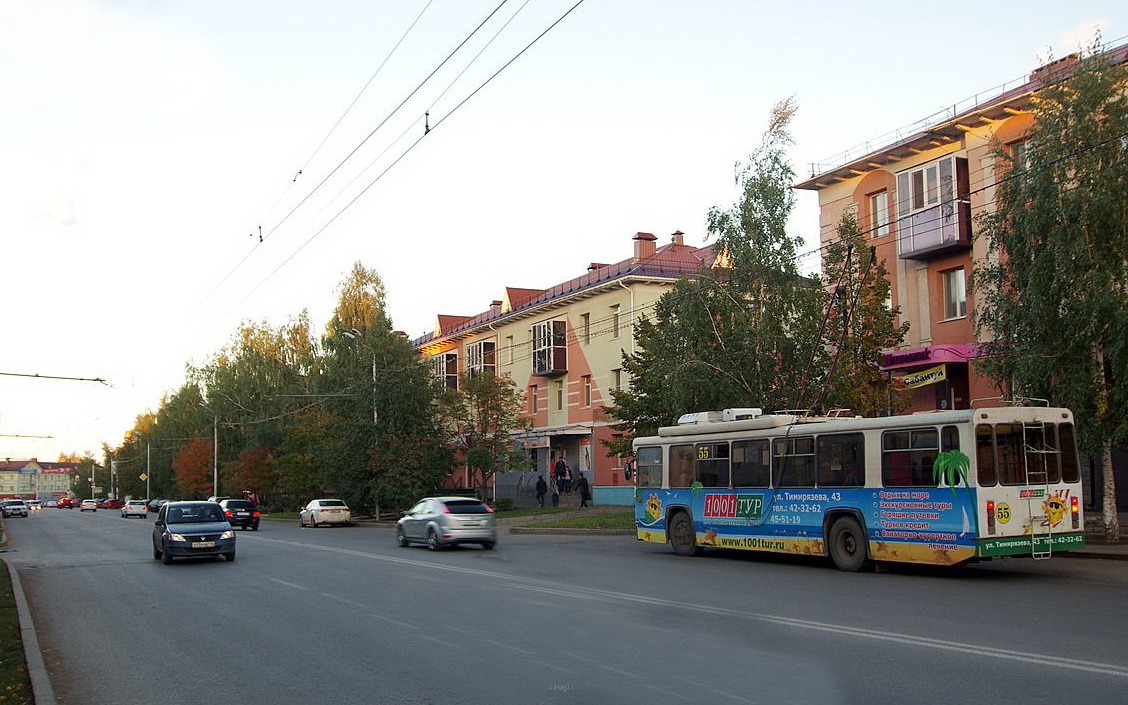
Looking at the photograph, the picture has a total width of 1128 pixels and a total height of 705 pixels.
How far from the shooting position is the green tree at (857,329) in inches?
1071

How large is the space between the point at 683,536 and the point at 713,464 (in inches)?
82.8

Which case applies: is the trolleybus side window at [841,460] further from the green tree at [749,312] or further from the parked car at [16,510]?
the parked car at [16,510]

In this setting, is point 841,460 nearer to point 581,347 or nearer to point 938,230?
point 938,230

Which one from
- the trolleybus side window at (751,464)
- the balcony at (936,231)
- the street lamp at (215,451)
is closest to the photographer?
the trolleybus side window at (751,464)

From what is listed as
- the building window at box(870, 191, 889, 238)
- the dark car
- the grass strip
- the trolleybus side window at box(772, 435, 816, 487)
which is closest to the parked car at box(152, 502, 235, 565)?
the grass strip

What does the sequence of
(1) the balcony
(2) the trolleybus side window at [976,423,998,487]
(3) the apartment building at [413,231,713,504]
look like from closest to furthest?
(2) the trolleybus side window at [976,423,998,487], (1) the balcony, (3) the apartment building at [413,231,713,504]

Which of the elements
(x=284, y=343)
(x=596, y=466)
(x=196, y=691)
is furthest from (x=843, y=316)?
(x=284, y=343)

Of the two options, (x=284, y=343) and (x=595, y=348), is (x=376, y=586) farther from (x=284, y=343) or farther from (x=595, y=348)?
(x=284, y=343)

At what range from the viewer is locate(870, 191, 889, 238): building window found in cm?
3394

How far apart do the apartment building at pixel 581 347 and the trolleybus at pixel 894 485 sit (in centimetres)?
2393

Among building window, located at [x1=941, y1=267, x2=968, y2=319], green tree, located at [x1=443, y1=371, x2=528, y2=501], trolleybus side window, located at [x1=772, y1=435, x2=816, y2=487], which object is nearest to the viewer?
trolleybus side window, located at [x1=772, y1=435, x2=816, y2=487]

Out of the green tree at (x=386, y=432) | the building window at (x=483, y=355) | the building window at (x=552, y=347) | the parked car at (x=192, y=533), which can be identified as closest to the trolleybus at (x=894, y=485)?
the parked car at (x=192, y=533)

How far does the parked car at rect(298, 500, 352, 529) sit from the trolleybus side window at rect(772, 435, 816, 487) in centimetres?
3147

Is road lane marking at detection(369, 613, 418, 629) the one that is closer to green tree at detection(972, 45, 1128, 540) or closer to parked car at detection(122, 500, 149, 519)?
green tree at detection(972, 45, 1128, 540)
